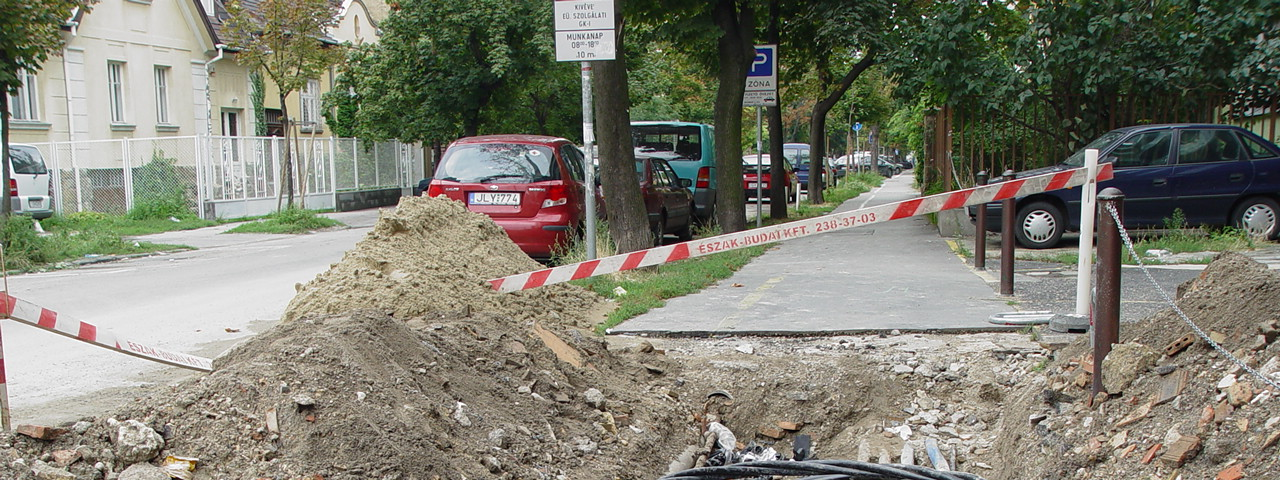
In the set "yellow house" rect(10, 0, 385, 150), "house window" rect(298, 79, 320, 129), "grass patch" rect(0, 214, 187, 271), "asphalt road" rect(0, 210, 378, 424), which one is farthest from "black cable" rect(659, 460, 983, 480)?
"house window" rect(298, 79, 320, 129)

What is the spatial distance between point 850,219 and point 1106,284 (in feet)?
7.90

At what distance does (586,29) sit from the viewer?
9523 millimetres

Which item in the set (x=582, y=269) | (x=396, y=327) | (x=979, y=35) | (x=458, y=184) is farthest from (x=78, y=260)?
(x=979, y=35)

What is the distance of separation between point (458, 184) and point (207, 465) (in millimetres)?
7986

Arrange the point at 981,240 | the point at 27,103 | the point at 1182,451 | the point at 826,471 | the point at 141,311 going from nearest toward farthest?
1. the point at 1182,451
2. the point at 826,471
3. the point at 141,311
4. the point at 981,240
5. the point at 27,103

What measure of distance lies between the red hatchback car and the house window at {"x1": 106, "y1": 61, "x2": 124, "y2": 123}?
19230 millimetres

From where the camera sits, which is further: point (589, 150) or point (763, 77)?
point (763, 77)

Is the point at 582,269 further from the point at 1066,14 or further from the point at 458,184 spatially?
the point at 1066,14

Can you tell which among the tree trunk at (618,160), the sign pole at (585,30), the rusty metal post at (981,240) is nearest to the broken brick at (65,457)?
the sign pole at (585,30)

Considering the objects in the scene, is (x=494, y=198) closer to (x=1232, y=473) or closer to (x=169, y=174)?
(x=1232, y=473)

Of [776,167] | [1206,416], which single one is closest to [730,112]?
[776,167]

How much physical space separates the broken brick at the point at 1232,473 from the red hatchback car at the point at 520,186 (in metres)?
8.47

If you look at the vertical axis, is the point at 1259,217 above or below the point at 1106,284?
below

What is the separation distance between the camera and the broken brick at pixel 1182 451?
3.53 metres
